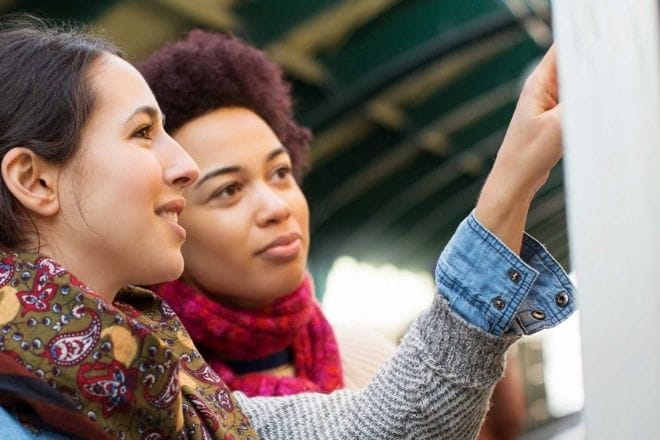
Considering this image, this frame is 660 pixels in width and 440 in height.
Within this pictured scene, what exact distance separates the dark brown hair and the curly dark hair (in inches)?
26.0

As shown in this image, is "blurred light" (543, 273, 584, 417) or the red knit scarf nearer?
the red knit scarf

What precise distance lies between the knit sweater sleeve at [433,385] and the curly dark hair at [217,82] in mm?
914

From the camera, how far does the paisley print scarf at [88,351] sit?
161 centimetres

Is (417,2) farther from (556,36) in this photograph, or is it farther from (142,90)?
(556,36)

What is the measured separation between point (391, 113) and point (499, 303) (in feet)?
33.8

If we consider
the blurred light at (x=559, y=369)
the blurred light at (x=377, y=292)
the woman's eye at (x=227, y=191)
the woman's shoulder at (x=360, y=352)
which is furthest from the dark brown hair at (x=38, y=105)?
the blurred light at (x=377, y=292)

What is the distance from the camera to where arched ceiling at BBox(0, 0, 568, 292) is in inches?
343

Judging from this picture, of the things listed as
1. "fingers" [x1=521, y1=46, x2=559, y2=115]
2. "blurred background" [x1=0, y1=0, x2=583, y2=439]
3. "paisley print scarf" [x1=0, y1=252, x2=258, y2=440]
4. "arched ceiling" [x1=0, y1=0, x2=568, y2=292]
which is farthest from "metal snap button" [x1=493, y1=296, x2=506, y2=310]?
"arched ceiling" [x1=0, y1=0, x2=568, y2=292]

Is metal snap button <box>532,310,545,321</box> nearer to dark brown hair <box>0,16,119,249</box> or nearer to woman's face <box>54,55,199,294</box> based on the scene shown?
woman's face <box>54,55,199,294</box>

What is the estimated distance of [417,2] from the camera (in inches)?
369

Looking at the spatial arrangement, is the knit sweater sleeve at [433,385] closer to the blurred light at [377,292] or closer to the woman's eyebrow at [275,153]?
the woman's eyebrow at [275,153]

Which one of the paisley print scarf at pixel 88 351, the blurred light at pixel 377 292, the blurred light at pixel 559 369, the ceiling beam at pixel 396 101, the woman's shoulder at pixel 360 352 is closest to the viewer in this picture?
the paisley print scarf at pixel 88 351

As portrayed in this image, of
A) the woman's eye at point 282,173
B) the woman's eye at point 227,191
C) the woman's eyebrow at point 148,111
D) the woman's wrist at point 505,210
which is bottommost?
the woman's eye at point 227,191

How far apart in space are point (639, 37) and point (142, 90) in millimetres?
1159
